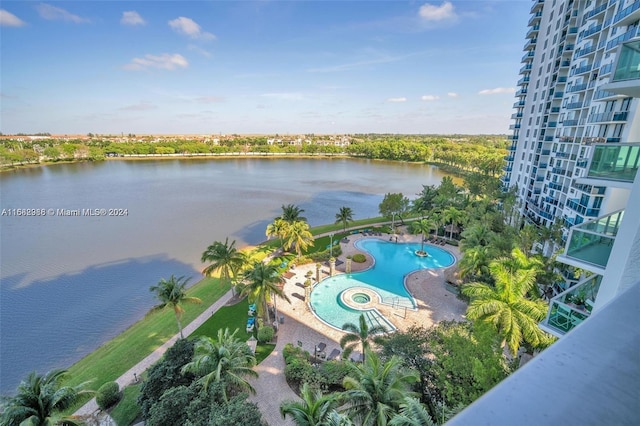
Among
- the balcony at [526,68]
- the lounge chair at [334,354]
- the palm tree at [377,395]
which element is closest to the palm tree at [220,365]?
the lounge chair at [334,354]

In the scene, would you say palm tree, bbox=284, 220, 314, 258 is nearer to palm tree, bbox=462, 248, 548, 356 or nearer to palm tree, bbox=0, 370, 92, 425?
palm tree, bbox=462, 248, 548, 356

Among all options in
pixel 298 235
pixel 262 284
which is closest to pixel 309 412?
pixel 262 284

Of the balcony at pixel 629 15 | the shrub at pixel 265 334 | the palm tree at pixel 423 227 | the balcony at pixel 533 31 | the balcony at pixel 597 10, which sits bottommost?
the shrub at pixel 265 334

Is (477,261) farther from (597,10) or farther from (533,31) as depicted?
(533,31)

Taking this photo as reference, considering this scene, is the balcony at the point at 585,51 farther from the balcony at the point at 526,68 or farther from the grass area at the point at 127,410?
the grass area at the point at 127,410

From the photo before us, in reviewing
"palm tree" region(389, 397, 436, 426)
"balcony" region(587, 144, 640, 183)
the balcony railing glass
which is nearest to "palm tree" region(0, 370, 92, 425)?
"palm tree" region(389, 397, 436, 426)

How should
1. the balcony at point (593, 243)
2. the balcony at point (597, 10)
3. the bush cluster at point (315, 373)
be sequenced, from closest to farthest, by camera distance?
the balcony at point (593, 243) < the bush cluster at point (315, 373) < the balcony at point (597, 10)

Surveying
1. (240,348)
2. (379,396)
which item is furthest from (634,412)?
(240,348)
